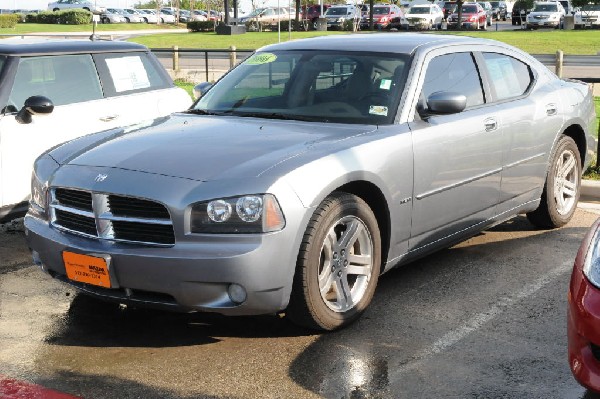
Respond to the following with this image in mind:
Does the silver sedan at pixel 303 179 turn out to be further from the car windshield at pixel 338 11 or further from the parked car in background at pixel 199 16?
the parked car in background at pixel 199 16

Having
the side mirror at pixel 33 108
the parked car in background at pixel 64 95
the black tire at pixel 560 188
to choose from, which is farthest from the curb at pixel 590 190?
the side mirror at pixel 33 108

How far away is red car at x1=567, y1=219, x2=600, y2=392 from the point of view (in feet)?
11.7

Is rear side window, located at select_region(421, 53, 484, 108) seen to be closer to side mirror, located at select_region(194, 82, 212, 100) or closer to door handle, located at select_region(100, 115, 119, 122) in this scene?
side mirror, located at select_region(194, 82, 212, 100)

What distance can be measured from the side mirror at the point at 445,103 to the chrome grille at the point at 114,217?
194 cm

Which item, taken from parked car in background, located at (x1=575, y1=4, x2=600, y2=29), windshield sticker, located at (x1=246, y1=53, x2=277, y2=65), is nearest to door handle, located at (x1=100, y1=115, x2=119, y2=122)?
windshield sticker, located at (x1=246, y1=53, x2=277, y2=65)

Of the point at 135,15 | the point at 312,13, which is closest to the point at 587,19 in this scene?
the point at 312,13

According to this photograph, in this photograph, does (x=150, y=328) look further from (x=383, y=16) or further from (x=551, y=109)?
(x=383, y=16)

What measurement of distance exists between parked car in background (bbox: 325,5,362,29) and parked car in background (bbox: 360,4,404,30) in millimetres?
1193

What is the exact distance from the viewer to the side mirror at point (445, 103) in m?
5.55

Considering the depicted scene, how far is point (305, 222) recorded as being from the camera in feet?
15.0

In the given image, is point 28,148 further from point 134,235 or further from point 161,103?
point 134,235

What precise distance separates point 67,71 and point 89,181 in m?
3.12

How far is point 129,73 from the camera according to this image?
8133 mm

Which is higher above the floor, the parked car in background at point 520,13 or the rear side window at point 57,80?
the rear side window at point 57,80
